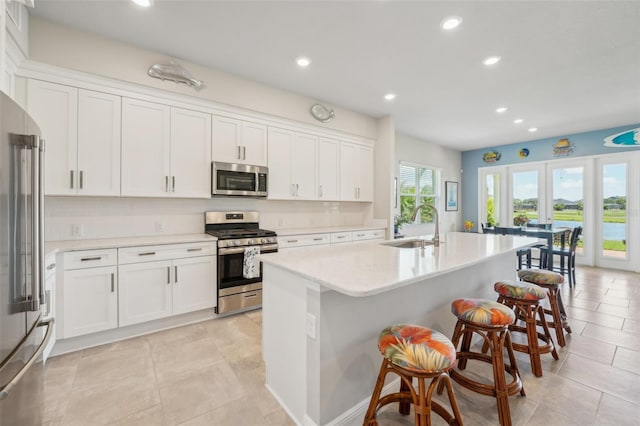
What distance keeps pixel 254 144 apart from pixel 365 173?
2.18 meters

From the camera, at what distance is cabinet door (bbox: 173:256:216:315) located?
9.52 ft

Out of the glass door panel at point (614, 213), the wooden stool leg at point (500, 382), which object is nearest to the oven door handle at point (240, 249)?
the wooden stool leg at point (500, 382)

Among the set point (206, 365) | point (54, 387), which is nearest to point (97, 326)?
point (54, 387)

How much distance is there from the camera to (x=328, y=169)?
179 inches

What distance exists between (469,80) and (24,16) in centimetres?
455

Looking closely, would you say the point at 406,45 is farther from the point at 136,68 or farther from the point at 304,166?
the point at 136,68

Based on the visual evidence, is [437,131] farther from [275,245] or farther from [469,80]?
[275,245]

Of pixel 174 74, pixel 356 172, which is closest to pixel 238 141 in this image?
pixel 174 74

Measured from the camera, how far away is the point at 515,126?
17.9 feet

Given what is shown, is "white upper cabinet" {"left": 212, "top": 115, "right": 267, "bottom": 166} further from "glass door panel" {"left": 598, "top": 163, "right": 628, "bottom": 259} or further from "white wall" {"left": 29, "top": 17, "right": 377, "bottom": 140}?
→ "glass door panel" {"left": 598, "top": 163, "right": 628, "bottom": 259}

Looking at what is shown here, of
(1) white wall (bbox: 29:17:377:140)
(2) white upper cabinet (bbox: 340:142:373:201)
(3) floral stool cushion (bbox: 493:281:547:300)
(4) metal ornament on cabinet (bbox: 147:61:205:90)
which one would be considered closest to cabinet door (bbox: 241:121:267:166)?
(1) white wall (bbox: 29:17:377:140)

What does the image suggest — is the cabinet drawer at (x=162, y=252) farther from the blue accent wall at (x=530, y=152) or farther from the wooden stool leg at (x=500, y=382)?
the blue accent wall at (x=530, y=152)

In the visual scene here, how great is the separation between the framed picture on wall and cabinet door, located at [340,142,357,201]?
3.60 m

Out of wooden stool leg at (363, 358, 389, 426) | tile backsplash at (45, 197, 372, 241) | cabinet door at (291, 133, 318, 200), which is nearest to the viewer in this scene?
wooden stool leg at (363, 358, 389, 426)
